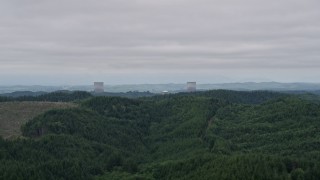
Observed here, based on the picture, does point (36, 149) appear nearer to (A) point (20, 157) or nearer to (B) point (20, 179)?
(A) point (20, 157)

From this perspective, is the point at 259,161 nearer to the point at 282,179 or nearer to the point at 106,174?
the point at 282,179

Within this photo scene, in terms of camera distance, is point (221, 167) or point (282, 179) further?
point (221, 167)

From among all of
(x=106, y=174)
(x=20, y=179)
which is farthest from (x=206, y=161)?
(x=20, y=179)

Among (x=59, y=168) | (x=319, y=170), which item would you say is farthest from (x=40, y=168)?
(x=319, y=170)

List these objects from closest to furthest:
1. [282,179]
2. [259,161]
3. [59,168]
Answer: [282,179]
[259,161]
[59,168]

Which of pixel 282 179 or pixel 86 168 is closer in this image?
pixel 282 179

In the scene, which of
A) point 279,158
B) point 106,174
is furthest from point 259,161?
point 106,174

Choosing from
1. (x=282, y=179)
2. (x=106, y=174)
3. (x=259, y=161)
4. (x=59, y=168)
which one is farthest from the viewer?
(x=106, y=174)

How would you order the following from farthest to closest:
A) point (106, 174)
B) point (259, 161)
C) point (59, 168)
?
1. point (106, 174)
2. point (59, 168)
3. point (259, 161)
